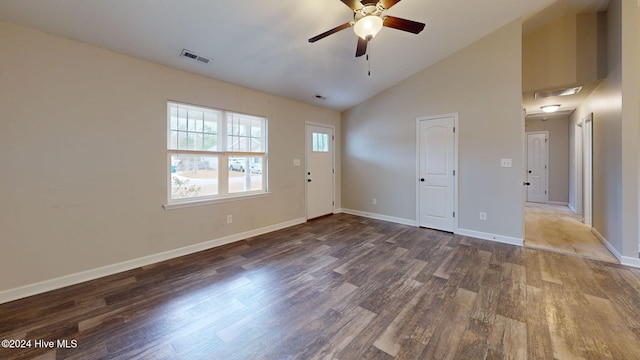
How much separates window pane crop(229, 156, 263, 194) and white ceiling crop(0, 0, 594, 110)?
1287mm

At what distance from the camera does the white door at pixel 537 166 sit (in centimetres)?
710

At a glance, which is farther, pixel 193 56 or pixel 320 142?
pixel 320 142

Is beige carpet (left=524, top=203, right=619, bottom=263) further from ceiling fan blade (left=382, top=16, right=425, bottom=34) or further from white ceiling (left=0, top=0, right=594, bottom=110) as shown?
ceiling fan blade (left=382, top=16, right=425, bottom=34)

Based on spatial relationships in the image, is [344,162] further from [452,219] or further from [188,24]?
[188,24]

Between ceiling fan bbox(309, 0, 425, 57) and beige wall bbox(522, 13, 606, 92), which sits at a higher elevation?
beige wall bbox(522, 13, 606, 92)

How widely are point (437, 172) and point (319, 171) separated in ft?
8.11

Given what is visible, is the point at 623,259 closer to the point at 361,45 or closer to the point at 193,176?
the point at 361,45

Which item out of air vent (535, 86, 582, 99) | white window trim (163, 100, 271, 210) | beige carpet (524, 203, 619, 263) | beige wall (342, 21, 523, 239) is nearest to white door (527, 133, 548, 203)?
beige carpet (524, 203, 619, 263)

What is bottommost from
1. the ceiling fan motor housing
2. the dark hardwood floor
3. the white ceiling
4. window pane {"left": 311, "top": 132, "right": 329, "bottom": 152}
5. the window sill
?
the dark hardwood floor

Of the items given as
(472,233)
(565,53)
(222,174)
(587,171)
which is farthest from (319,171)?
(587,171)

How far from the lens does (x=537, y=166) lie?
7.23m

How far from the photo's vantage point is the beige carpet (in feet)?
11.2

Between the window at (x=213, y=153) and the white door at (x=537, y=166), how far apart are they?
7937 millimetres

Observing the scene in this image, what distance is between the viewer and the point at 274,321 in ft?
6.57
